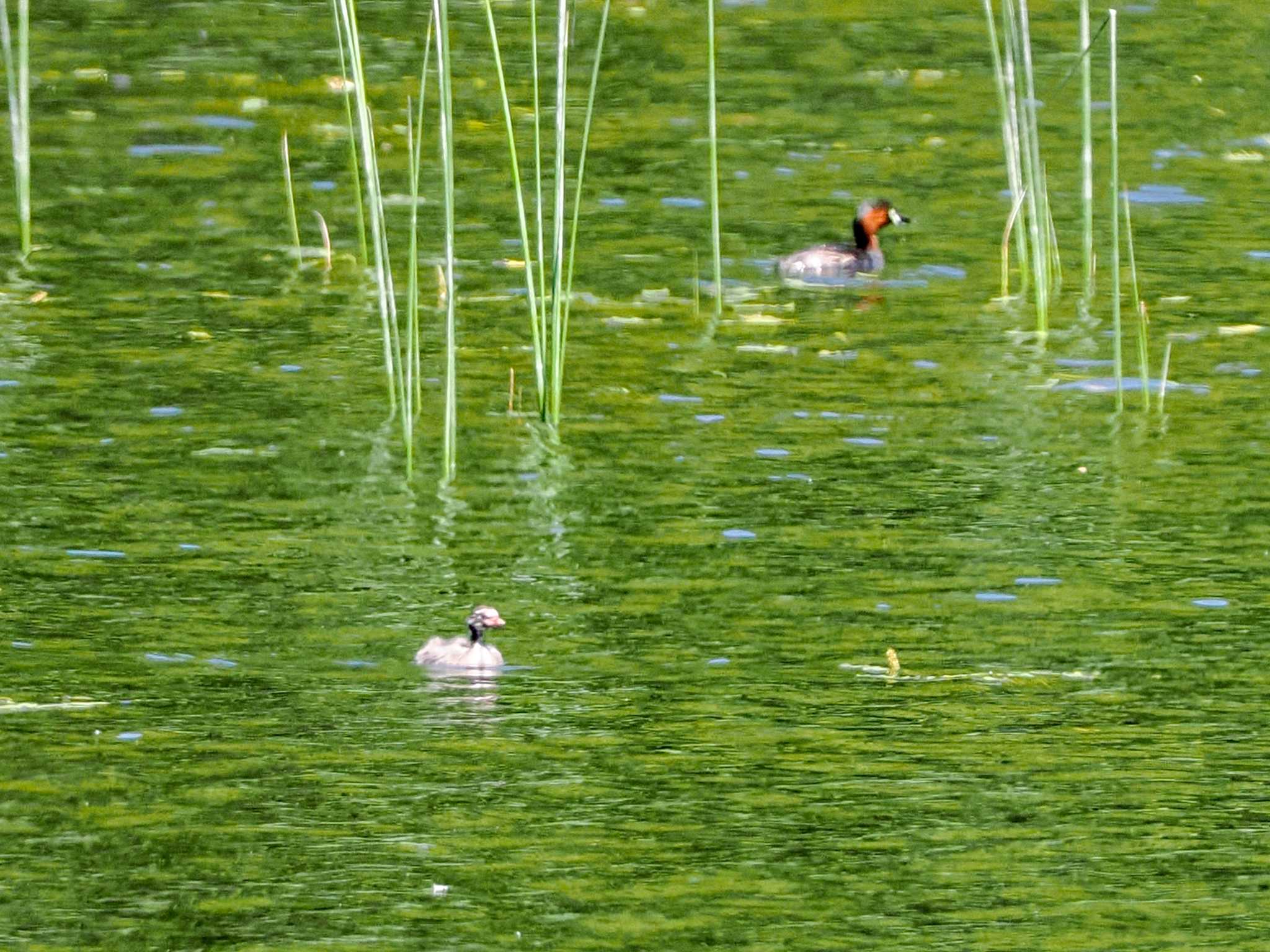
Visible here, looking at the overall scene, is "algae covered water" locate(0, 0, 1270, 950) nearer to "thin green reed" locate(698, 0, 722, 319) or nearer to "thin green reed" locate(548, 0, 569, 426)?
"thin green reed" locate(548, 0, 569, 426)

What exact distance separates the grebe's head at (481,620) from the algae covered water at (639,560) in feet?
0.61

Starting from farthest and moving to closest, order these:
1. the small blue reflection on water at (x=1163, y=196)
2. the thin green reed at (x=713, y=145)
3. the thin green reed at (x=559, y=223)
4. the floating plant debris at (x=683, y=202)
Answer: the small blue reflection on water at (x=1163, y=196)
the floating plant debris at (x=683, y=202)
the thin green reed at (x=713, y=145)
the thin green reed at (x=559, y=223)

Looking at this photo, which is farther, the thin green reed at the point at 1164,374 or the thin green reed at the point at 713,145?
the thin green reed at the point at 1164,374

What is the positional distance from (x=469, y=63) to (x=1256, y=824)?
12.8 metres

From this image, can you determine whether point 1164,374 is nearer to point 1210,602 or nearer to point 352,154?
point 1210,602

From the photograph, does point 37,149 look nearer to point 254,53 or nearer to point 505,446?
point 254,53

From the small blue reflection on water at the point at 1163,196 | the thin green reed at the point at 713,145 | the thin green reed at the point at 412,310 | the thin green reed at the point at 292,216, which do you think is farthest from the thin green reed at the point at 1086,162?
the thin green reed at the point at 292,216

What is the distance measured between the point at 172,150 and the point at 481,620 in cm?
882

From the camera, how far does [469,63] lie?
64.5 feet

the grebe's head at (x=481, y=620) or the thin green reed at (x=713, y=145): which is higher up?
the thin green reed at (x=713, y=145)

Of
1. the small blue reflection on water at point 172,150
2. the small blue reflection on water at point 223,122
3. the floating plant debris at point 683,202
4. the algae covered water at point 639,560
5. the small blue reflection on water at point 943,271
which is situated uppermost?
the small blue reflection on water at point 223,122

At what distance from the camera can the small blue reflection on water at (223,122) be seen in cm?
1773

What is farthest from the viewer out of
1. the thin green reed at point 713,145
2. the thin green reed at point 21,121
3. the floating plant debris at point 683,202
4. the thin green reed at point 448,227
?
the floating plant debris at point 683,202

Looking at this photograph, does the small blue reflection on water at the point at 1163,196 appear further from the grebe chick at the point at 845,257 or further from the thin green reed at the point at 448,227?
the thin green reed at the point at 448,227
